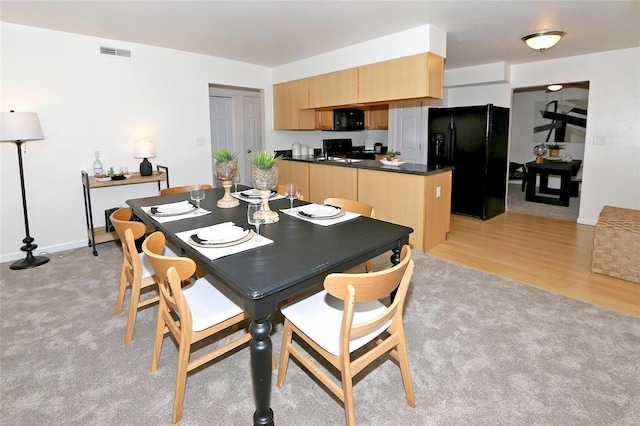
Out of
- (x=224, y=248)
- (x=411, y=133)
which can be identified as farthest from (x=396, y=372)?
(x=411, y=133)

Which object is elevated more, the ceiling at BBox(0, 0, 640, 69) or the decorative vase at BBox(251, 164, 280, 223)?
the ceiling at BBox(0, 0, 640, 69)

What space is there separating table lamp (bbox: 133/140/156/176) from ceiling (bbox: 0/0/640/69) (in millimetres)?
1185

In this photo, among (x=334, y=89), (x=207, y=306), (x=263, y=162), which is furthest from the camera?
(x=334, y=89)

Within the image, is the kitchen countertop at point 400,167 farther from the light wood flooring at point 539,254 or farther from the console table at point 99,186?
the console table at point 99,186

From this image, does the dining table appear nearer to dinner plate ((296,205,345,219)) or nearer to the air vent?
dinner plate ((296,205,345,219))

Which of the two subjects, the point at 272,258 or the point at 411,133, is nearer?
the point at 272,258

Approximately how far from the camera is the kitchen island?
3.92 meters

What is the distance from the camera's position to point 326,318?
1.71 meters

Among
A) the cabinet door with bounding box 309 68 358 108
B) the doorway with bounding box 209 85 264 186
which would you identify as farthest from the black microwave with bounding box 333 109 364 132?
the doorway with bounding box 209 85 264 186

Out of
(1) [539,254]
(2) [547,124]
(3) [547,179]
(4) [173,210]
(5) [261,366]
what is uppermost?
(2) [547,124]

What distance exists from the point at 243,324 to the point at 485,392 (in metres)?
1.54

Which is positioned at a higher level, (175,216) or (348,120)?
(348,120)

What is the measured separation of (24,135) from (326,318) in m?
3.51

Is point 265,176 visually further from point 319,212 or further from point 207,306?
point 207,306
